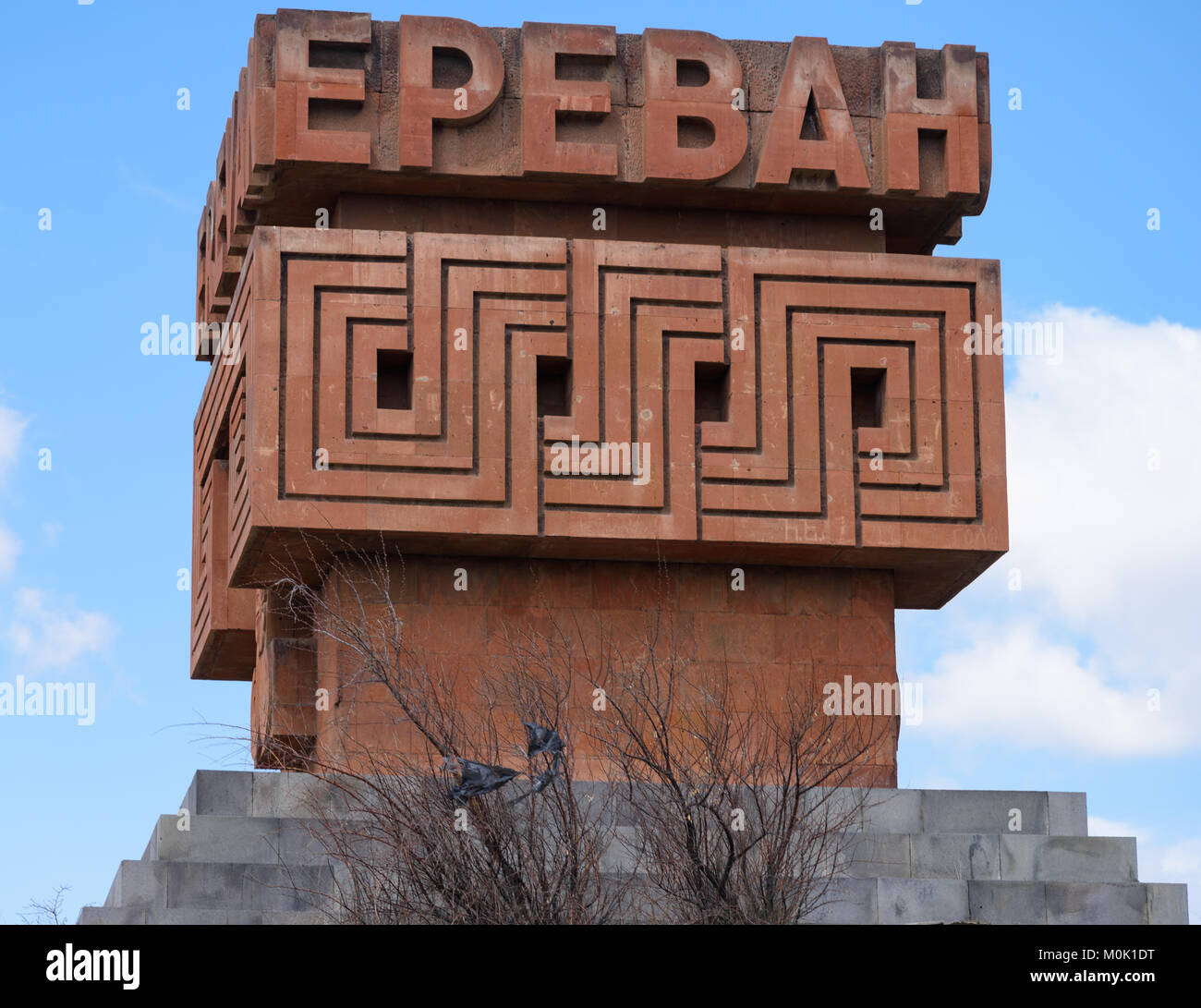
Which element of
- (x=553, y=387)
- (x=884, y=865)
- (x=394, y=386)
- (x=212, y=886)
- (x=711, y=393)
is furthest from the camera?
(x=711, y=393)

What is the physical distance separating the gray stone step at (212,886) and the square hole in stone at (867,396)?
29.6 ft

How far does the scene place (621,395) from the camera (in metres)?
25.3

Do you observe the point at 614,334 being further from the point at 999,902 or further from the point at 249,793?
the point at 999,902

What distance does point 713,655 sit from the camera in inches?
993

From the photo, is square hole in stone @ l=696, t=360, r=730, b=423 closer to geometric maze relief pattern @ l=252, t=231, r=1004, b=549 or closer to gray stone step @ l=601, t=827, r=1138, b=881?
geometric maze relief pattern @ l=252, t=231, r=1004, b=549

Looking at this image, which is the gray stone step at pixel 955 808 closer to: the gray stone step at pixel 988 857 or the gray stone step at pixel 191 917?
the gray stone step at pixel 988 857

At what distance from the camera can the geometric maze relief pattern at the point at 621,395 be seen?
81.0 feet

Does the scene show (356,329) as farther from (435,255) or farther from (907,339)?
(907,339)

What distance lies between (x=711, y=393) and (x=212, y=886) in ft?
28.9

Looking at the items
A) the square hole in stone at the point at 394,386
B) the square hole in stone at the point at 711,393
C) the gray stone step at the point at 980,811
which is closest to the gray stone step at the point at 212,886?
the gray stone step at the point at 980,811

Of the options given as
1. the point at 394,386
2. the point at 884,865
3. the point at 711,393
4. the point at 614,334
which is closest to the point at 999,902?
the point at 884,865
